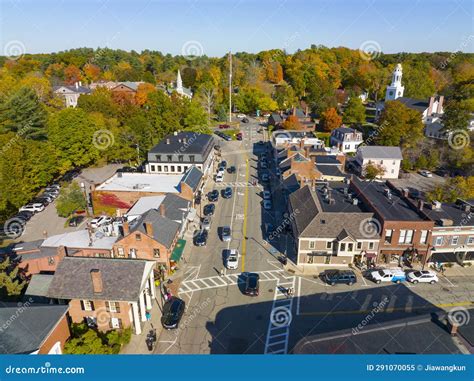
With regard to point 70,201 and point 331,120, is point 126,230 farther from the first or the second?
point 331,120

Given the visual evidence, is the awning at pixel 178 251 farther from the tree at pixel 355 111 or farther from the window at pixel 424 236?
the tree at pixel 355 111

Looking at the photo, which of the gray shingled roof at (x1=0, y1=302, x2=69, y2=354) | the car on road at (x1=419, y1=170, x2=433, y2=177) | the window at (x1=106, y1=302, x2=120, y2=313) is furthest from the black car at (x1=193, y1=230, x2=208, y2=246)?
the car on road at (x1=419, y1=170, x2=433, y2=177)

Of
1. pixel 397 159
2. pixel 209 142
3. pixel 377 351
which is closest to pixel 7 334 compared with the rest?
pixel 377 351

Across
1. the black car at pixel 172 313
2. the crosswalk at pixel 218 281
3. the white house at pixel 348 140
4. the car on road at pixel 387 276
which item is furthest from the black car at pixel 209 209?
the white house at pixel 348 140

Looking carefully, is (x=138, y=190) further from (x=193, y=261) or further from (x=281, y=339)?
(x=281, y=339)

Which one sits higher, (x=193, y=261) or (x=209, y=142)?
(x=209, y=142)

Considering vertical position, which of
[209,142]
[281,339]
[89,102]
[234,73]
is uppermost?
[234,73]

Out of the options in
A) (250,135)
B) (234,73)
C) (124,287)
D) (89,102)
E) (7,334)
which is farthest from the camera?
(234,73)

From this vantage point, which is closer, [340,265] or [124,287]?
[124,287]
